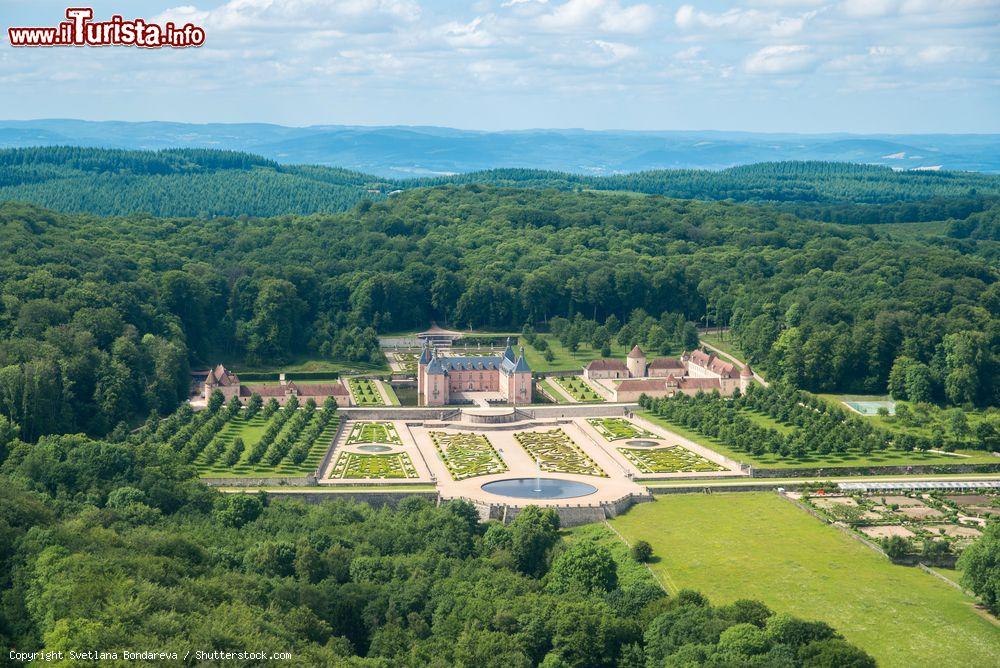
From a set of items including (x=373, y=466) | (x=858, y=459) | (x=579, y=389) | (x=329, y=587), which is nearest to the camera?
A: (x=329, y=587)

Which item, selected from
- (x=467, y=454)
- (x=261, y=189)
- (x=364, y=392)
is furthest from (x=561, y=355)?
(x=261, y=189)

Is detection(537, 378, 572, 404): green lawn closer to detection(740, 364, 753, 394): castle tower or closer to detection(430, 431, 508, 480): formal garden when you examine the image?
detection(430, 431, 508, 480): formal garden

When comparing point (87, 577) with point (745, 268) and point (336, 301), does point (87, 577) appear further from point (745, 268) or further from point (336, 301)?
point (745, 268)

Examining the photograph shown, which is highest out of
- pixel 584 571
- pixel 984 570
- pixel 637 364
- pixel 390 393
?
pixel 984 570

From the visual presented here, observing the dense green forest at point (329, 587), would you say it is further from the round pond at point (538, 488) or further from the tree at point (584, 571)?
the round pond at point (538, 488)

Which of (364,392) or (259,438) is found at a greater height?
(259,438)

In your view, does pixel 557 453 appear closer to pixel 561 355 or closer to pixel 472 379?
pixel 472 379

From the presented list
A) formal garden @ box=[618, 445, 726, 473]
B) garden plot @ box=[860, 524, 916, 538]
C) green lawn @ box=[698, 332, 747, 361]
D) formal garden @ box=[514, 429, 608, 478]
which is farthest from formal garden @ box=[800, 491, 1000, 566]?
green lawn @ box=[698, 332, 747, 361]

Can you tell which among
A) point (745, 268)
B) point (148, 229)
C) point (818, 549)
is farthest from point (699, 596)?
point (148, 229)

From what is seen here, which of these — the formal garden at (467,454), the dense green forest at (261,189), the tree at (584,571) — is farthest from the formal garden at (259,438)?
the dense green forest at (261,189)
